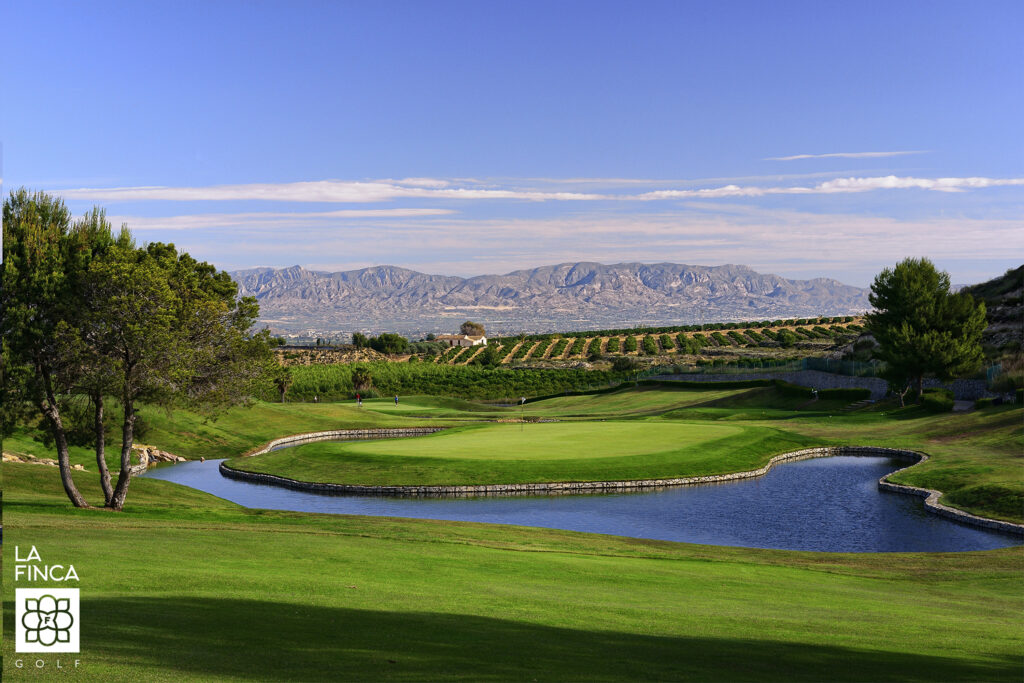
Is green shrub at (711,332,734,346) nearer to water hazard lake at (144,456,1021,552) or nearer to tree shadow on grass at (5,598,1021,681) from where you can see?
water hazard lake at (144,456,1021,552)

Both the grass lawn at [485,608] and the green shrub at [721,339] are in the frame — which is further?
the green shrub at [721,339]

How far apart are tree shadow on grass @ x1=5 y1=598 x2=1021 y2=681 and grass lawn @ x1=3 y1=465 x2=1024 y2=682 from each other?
0.04 metres

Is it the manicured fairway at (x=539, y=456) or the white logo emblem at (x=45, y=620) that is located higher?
the white logo emblem at (x=45, y=620)

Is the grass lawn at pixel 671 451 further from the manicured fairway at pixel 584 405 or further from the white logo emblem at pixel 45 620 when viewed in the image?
the white logo emblem at pixel 45 620

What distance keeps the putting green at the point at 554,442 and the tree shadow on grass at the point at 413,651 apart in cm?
3438

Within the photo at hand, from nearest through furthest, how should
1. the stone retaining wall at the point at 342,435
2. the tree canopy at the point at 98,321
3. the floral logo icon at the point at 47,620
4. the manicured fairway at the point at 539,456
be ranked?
the floral logo icon at the point at 47,620 → the tree canopy at the point at 98,321 → the manicured fairway at the point at 539,456 → the stone retaining wall at the point at 342,435

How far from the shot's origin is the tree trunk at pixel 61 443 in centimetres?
2755

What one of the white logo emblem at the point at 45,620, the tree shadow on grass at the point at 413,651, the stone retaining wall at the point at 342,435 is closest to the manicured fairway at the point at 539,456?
the stone retaining wall at the point at 342,435

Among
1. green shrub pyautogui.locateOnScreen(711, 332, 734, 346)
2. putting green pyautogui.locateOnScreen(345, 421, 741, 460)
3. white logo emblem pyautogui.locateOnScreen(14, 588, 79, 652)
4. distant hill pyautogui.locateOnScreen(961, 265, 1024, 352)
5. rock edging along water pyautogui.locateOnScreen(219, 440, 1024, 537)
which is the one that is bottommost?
rock edging along water pyautogui.locateOnScreen(219, 440, 1024, 537)

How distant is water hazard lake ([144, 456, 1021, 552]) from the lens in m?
32.4

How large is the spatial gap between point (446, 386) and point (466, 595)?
116833 millimetres

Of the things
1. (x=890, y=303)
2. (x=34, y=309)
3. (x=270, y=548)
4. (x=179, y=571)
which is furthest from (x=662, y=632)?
(x=890, y=303)

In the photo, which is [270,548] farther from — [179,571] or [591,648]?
[591,648]

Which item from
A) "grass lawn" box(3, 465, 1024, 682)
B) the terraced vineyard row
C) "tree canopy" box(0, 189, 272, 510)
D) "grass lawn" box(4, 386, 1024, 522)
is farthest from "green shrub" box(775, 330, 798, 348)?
"tree canopy" box(0, 189, 272, 510)
